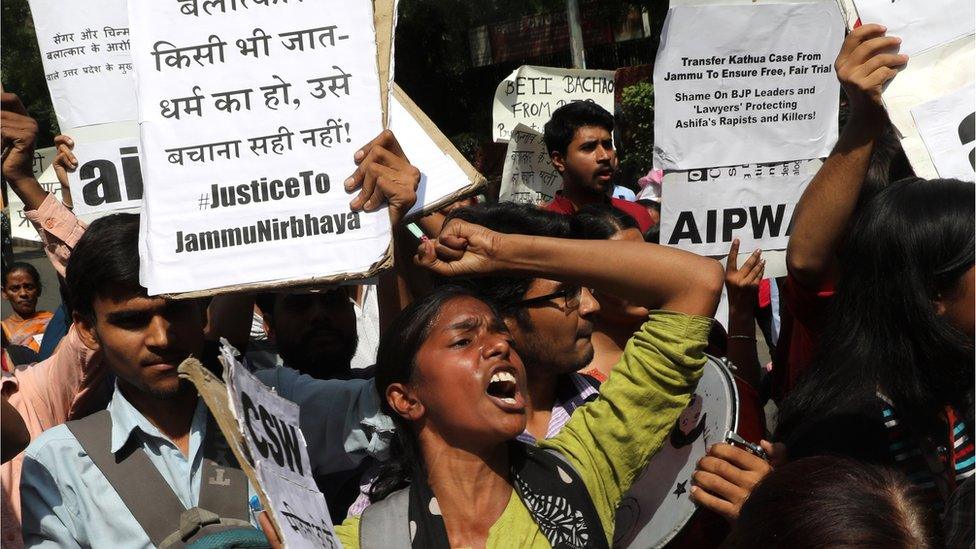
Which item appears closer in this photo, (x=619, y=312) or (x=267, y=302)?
(x=619, y=312)

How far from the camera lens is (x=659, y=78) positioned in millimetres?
3936

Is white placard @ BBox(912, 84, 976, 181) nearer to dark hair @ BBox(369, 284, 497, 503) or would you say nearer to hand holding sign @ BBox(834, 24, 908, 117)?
hand holding sign @ BBox(834, 24, 908, 117)

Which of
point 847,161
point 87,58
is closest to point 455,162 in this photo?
point 847,161

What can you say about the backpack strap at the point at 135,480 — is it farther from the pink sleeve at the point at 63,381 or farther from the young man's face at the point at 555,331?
the young man's face at the point at 555,331

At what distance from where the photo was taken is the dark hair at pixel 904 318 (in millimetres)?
2299

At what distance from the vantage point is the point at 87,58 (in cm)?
402

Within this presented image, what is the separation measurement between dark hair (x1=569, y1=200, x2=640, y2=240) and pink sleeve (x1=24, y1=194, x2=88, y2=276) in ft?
5.70

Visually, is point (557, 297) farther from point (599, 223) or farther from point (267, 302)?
point (267, 302)

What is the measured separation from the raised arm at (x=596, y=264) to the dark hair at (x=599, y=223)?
104 centimetres

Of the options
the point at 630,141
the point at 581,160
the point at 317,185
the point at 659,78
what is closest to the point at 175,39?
the point at 317,185

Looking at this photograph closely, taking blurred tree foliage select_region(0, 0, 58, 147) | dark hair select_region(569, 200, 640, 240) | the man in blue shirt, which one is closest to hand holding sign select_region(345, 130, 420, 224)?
the man in blue shirt

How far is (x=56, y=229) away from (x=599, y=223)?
189cm

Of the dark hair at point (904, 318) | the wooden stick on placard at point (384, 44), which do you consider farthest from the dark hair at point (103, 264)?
the dark hair at point (904, 318)

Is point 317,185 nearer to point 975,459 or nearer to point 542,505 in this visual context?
point 542,505
